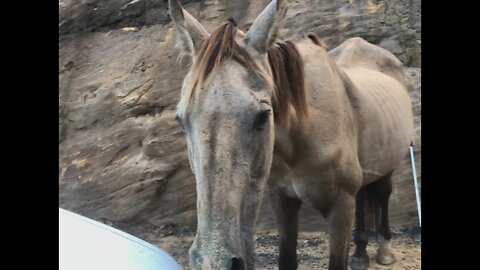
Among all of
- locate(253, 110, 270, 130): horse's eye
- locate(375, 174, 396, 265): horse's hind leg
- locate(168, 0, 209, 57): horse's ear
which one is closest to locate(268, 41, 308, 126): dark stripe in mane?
locate(253, 110, 270, 130): horse's eye

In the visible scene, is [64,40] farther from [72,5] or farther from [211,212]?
[211,212]

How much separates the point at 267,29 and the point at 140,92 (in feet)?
2.77

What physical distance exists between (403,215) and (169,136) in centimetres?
104

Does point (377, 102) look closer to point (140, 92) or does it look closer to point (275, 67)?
point (275, 67)

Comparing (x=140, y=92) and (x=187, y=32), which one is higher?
(x=187, y=32)

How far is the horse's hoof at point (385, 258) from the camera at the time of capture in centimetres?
215

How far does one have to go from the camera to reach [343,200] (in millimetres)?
2053

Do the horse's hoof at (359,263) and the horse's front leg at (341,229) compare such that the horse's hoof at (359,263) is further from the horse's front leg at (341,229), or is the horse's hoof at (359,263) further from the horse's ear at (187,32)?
the horse's ear at (187,32)

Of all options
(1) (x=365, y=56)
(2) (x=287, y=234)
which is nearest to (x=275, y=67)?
(1) (x=365, y=56)

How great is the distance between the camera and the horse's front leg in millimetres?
2059

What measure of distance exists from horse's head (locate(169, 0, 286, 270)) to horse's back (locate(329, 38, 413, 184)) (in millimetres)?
596

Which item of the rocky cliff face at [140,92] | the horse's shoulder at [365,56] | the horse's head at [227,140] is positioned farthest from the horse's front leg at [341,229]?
the horse's shoulder at [365,56]

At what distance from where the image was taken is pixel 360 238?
2.18 meters

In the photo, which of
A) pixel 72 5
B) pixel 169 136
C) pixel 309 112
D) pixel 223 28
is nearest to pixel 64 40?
pixel 72 5
